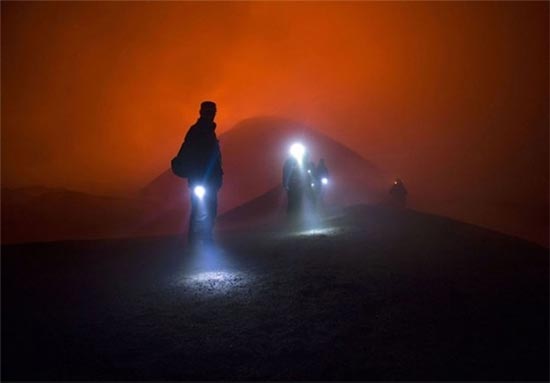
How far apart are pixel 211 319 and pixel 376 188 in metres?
51.5

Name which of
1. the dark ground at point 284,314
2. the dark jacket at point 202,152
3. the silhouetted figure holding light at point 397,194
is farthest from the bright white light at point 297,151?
the silhouetted figure holding light at point 397,194

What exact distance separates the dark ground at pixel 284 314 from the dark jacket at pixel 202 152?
2.07 meters

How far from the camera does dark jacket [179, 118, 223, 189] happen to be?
8.84 meters

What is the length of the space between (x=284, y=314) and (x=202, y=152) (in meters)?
5.37

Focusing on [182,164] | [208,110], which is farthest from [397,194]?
[182,164]

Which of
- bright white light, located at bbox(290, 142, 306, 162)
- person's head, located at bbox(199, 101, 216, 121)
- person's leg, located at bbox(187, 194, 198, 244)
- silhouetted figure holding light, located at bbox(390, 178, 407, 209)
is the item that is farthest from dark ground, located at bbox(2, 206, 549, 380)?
silhouetted figure holding light, located at bbox(390, 178, 407, 209)

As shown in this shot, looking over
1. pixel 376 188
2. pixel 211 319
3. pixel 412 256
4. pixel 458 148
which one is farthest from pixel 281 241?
pixel 458 148

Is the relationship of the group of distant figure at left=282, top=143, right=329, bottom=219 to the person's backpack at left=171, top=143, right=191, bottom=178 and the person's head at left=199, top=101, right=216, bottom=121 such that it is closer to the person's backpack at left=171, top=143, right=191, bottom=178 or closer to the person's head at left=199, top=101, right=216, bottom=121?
the person's head at left=199, top=101, right=216, bottom=121

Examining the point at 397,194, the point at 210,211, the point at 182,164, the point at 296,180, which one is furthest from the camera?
the point at 397,194

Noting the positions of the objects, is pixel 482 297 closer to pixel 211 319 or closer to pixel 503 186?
pixel 211 319

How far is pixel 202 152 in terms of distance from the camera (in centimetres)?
886

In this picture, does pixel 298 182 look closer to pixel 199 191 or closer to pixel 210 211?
pixel 210 211

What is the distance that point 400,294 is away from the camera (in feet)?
15.4

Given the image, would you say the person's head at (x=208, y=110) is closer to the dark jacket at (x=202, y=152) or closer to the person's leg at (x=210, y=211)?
the dark jacket at (x=202, y=152)
